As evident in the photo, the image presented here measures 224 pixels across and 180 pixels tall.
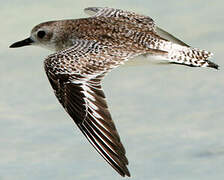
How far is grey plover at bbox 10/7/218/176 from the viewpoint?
477 inches

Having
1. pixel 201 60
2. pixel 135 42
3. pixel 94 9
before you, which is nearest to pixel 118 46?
pixel 135 42

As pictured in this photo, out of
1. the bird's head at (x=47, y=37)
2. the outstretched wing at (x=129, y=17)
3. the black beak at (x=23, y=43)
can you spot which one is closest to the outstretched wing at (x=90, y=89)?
the bird's head at (x=47, y=37)

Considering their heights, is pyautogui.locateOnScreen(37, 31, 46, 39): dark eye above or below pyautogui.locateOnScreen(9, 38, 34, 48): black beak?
above

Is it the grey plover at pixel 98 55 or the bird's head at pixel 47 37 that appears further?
the bird's head at pixel 47 37

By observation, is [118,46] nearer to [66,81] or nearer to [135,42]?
[135,42]

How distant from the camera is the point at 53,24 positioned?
15.1m

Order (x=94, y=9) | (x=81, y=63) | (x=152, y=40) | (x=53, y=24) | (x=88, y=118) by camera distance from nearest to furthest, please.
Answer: (x=88, y=118)
(x=81, y=63)
(x=152, y=40)
(x=53, y=24)
(x=94, y=9)

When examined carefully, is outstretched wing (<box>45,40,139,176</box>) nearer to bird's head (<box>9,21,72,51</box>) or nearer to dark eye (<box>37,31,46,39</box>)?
bird's head (<box>9,21,72,51</box>)

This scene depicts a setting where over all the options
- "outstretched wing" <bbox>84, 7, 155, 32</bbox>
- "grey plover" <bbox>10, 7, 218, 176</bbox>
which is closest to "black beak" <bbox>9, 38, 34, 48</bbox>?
"grey plover" <bbox>10, 7, 218, 176</bbox>

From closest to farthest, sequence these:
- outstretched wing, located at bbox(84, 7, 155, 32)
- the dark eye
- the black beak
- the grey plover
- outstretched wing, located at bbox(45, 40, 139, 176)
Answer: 1. outstretched wing, located at bbox(45, 40, 139, 176)
2. the grey plover
3. outstretched wing, located at bbox(84, 7, 155, 32)
4. the dark eye
5. the black beak

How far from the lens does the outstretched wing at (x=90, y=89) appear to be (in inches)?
471

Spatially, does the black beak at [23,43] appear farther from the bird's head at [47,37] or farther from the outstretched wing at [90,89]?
the outstretched wing at [90,89]

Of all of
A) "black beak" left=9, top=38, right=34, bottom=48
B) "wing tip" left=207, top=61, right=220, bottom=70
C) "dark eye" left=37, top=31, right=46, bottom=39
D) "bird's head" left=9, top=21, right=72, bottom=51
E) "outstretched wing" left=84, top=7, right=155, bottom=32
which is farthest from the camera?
"black beak" left=9, top=38, right=34, bottom=48

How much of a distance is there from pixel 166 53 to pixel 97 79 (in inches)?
58.0
